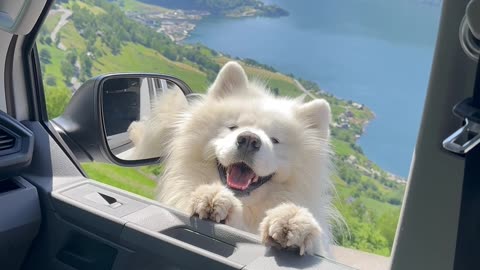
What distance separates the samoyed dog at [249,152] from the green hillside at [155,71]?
81 mm

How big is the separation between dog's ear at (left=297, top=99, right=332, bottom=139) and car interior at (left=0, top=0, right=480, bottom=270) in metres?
0.67

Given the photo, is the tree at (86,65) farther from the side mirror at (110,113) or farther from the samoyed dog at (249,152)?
the samoyed dog at (249,152)

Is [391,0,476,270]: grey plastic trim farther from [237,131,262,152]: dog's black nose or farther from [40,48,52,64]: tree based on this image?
[40,48,52,64]: tree

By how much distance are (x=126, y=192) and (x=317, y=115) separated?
34.7 inches

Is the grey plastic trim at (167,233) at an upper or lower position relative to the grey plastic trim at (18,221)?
upper

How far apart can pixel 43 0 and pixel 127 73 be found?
2.04ft

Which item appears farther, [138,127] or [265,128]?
[138,127]

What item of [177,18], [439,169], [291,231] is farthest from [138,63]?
[439,169]

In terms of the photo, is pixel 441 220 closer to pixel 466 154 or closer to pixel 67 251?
pixel 466 154

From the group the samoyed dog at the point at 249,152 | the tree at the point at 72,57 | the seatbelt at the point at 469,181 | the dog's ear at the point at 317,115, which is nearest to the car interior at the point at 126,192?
the seatbelt at the point at 469,181

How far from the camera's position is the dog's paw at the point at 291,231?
1770 mm

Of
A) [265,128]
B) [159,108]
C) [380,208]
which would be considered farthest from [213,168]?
[380,208]

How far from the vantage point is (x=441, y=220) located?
1171 millimetres

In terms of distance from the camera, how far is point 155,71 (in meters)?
2.93
